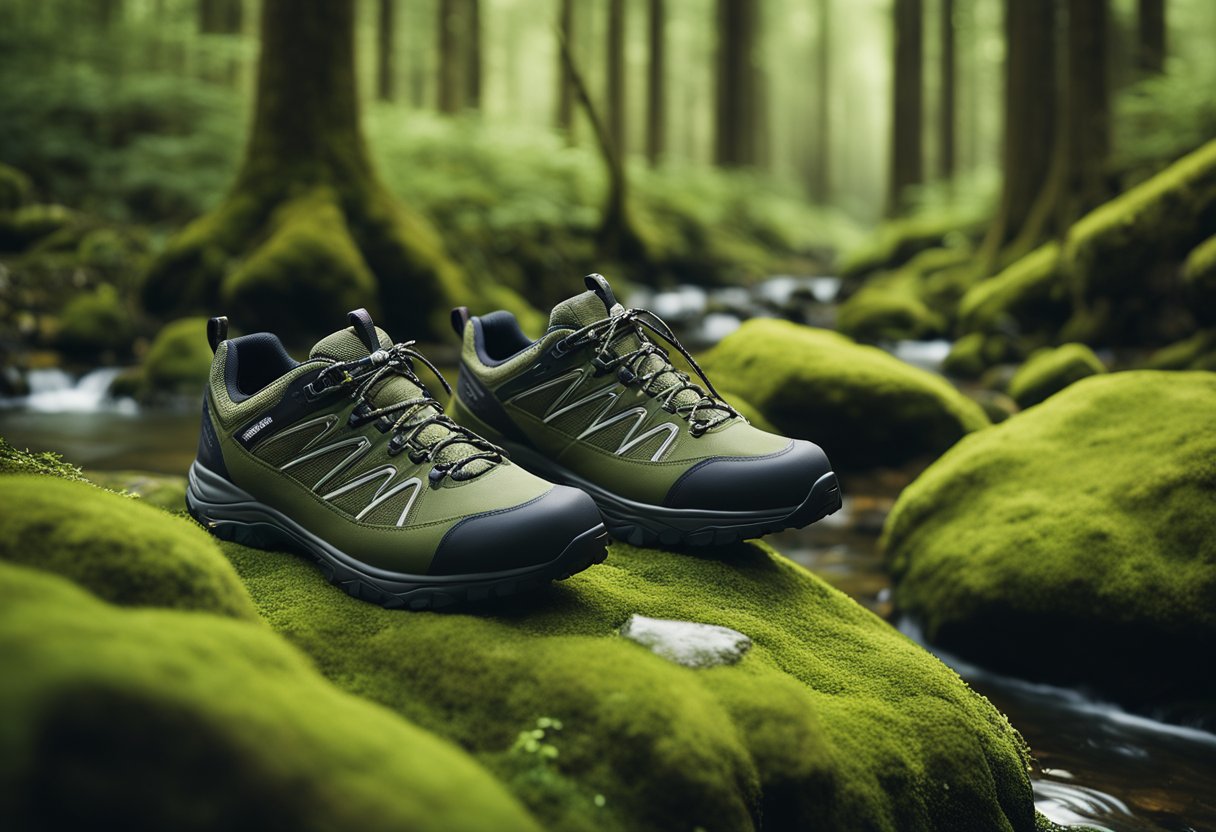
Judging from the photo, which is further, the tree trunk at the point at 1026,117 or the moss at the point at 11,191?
the tree trunk at the point at 1026,117

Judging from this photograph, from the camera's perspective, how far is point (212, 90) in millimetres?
16938

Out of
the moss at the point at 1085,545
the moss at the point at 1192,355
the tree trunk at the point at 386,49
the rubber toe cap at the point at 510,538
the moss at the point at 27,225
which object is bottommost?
the moss at the point at 1085,545

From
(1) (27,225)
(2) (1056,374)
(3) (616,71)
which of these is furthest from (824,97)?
(2) (1056,374)

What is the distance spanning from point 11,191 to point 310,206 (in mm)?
6136

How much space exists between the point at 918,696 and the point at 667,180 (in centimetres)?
2346

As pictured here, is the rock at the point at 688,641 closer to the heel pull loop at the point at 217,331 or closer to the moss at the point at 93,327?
the heel pull loop at the point at 217,331

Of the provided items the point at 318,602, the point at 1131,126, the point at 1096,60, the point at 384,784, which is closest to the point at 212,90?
the point at 1096,60

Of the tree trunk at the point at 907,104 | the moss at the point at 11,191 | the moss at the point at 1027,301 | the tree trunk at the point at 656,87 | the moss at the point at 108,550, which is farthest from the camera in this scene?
the tree trunk at the point at 656,87

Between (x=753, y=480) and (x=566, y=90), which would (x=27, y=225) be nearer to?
(x=753, y=480)

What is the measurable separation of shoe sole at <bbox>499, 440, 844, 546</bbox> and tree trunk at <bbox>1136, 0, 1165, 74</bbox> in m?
17.5

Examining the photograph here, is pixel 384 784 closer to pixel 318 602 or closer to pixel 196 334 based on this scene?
pixel 318 602

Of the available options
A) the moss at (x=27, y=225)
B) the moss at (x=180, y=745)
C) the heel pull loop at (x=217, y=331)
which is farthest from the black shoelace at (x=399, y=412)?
the moss at (x=27, y=225)

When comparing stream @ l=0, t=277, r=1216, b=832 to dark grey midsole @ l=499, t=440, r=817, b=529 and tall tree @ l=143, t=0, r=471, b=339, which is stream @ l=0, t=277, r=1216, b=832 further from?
tall tree @ l=143, t=0, r=471, b=339

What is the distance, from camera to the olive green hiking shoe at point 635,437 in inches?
114
